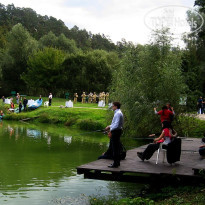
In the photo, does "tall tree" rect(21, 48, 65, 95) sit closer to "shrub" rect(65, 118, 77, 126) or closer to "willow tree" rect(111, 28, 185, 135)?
"shrub" rect(65, 118, 77, 126)

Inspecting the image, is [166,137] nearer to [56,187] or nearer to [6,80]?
[56,187]

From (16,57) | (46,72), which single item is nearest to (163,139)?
(46,72)

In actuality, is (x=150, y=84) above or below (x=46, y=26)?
below

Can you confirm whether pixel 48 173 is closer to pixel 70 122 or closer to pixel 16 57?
pixel 70 122

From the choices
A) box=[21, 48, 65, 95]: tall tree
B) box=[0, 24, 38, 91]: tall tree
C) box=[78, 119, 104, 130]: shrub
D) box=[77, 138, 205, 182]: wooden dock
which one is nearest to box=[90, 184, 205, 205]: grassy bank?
box=[77, 138, 205, 182]: wooden dock

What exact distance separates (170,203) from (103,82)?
51480mm

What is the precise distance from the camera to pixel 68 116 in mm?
40188

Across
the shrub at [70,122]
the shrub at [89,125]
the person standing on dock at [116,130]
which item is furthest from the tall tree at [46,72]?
the person standing on dock at [116,130]

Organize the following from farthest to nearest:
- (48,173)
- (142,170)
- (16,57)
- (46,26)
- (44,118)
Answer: (46,26)
(16,57)
(44,118)
(48,173)
(142,170)

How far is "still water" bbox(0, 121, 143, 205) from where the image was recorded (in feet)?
39.4

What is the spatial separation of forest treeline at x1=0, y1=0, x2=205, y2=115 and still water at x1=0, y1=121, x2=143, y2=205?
485cm

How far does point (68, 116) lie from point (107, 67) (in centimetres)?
2139

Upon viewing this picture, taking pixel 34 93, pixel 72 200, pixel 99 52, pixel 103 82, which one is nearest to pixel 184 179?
pixel 72 200

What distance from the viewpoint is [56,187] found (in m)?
13.1
